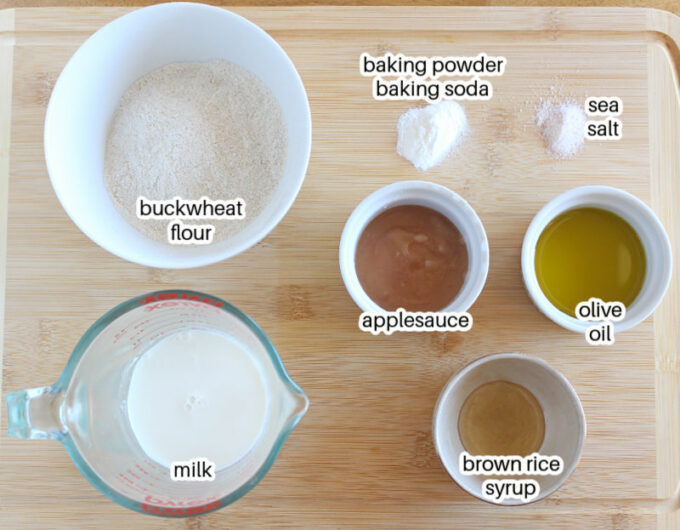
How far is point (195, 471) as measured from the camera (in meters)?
0.88

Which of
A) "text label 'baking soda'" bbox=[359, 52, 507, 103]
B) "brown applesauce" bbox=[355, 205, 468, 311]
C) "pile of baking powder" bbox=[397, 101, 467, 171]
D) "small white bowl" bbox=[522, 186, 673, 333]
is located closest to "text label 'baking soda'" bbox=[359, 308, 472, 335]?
"brown applesauce" bbox=[355, 205, 468, 311]

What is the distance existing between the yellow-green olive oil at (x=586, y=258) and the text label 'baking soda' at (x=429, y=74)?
23cm

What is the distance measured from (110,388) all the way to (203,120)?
1.27ft

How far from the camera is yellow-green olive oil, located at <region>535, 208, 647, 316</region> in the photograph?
0.96 meters

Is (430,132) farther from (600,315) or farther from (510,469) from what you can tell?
(510,469)

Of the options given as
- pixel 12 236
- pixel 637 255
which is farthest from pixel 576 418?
pixel 12 236

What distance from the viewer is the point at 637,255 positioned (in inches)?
37.7

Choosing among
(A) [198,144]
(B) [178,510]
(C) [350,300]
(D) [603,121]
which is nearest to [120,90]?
(A) [198,144]

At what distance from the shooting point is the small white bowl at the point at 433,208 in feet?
2.93

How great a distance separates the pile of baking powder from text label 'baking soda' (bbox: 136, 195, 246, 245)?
253 millimetres

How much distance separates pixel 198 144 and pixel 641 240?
0.63 meters

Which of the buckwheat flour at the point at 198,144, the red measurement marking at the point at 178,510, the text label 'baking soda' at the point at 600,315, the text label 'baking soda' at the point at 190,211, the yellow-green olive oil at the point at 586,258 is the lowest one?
the red measurement marking at the point at 178,510

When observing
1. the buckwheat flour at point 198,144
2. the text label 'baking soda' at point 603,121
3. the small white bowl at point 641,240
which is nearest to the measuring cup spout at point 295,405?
the buckwheat flour at point 198,144

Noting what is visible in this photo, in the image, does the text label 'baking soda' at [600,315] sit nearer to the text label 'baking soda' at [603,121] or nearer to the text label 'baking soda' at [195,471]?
the text label 'baking soda' at [603,121]
